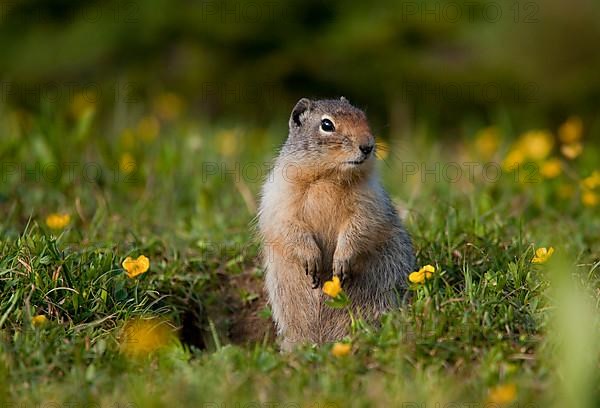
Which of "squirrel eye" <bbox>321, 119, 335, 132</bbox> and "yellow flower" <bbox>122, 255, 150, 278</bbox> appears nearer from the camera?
"yellow flower" <bbox>122, 255, 150, 278</bbox>

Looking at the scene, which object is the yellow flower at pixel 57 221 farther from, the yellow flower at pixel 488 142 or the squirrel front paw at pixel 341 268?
the yellow flower at pixel 488 142

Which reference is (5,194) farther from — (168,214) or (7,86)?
(7,86)

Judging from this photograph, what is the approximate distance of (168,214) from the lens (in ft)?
21.8

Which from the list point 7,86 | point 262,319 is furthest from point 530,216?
point 7,86

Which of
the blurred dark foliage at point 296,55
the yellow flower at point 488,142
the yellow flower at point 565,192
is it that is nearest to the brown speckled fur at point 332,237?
the yellow flower at point 565,192

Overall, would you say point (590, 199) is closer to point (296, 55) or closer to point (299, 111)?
point (299, 111)

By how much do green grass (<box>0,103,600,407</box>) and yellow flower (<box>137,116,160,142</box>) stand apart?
0.21 ft

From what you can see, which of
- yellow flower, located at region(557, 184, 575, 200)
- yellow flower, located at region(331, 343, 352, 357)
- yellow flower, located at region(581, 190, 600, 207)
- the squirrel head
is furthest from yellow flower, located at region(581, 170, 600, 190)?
yellow flower, located at region(331, 343, 352, 357)

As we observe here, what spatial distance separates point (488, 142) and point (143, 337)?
15.8 feet

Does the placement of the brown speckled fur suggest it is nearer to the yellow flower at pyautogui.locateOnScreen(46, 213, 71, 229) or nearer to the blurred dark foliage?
the yellow flower at pyautogui.locateOnScreen(46, 213, 71, 229)

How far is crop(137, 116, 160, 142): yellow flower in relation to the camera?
26.3 ft

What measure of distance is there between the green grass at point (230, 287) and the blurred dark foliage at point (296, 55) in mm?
1673

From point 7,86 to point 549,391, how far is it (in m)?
7.15

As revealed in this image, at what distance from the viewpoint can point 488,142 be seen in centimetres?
823
